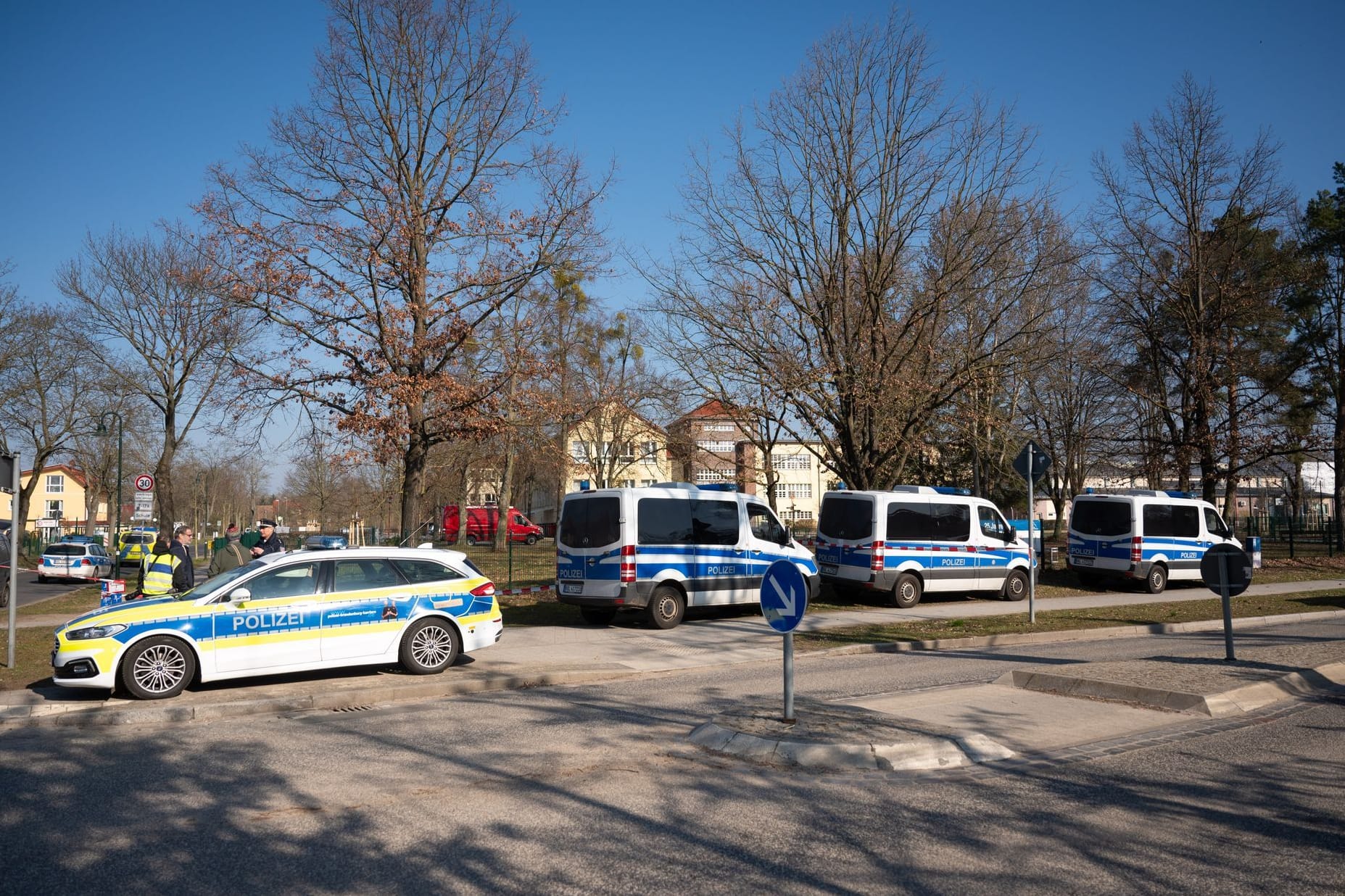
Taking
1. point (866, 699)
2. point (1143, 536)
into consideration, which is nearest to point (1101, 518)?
point (1143, 536)

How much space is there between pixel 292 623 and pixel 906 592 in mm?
12887

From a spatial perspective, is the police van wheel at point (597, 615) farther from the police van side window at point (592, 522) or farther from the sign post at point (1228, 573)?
the sign post at point (1228, 573)

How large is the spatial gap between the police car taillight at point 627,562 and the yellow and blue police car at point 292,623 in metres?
3.70

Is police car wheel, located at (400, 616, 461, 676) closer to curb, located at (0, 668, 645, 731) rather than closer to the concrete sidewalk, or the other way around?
the concrete sidewalk

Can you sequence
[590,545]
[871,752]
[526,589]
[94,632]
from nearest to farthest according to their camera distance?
[871,752] < [94,632] < [590,545] < [526,589]

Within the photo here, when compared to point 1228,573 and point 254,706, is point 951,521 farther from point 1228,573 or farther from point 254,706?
point 254,706

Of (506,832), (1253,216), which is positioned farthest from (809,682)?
(1253,216)

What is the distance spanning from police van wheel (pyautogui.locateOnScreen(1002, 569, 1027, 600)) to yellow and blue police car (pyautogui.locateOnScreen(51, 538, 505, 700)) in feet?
45.0

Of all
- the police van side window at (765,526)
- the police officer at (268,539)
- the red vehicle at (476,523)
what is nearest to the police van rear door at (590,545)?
the police van side window at (765,526)

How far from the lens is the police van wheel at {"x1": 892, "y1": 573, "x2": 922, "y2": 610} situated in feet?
66.9

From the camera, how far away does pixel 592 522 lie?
16.4 metres

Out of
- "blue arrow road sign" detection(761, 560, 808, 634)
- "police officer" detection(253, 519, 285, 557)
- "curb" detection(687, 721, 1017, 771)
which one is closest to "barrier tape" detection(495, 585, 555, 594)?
"police officer" detection(253, 519, 285, 557)

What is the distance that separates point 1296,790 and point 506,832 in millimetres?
5166

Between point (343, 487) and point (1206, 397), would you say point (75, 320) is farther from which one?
point (343, 487)
